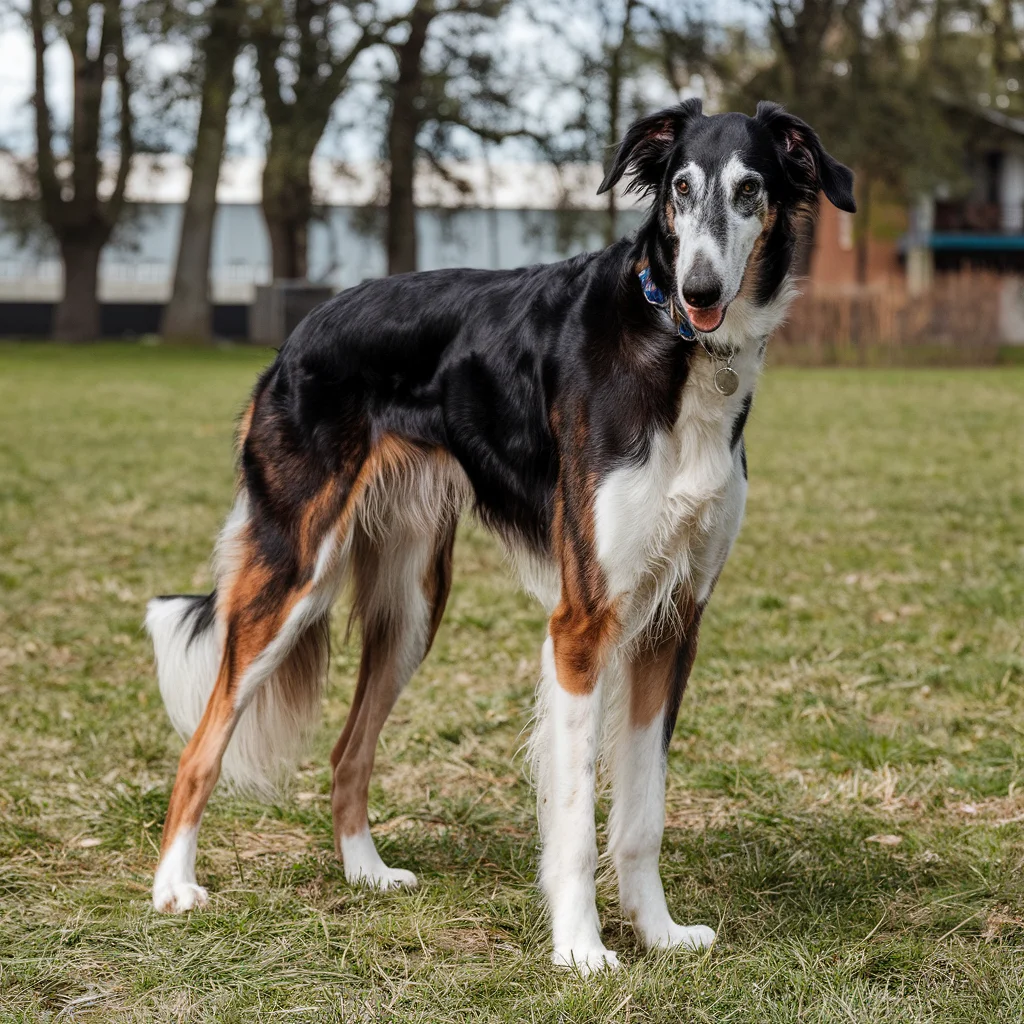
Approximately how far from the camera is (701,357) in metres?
3.12

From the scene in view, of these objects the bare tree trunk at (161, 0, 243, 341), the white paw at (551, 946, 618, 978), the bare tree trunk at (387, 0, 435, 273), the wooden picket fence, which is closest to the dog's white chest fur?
the white paw at (551, 946, 618, 978)

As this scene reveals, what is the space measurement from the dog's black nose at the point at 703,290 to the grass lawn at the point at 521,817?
5.05ft

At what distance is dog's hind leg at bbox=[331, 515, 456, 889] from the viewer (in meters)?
3.94

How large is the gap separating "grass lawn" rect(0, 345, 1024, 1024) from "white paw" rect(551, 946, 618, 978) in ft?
0.21

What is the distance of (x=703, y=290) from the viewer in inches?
113

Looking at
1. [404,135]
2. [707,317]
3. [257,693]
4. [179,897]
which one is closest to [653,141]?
[707,317]

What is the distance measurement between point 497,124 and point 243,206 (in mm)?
24779

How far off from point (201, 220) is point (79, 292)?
15.0ft

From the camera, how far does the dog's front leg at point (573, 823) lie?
10.6 feet

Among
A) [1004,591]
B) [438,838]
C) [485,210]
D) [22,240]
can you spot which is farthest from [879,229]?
[438,838]

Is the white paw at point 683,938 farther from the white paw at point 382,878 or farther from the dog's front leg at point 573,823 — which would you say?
the white paw at point 382,878

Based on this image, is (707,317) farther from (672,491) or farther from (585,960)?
(585,960)

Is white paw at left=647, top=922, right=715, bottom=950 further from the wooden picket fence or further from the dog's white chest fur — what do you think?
the wooden picket fence

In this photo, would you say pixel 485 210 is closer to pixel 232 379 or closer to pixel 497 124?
pixel 497 124
